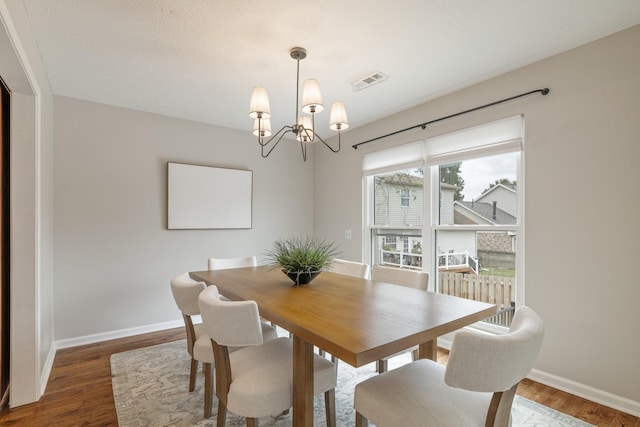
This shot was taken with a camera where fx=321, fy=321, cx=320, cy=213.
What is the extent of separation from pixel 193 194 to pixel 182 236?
0.51 m

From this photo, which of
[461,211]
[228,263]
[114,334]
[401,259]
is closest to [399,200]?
[401,259]

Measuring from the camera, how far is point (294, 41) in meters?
2.18

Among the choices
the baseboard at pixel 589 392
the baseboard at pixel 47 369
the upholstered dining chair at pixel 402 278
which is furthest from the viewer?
the baseboard at pixel 47 369

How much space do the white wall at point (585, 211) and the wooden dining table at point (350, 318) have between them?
46.8 inches

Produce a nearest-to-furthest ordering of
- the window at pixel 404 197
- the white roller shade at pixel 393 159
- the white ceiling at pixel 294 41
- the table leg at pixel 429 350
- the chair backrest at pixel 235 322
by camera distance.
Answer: the chair backrest at pixel 235 322 < the table leg at pixel 429 350 < the white ceiling at pixel 294 41 < the white roller shade at pixel 393 159 < the window at pixel 404 197

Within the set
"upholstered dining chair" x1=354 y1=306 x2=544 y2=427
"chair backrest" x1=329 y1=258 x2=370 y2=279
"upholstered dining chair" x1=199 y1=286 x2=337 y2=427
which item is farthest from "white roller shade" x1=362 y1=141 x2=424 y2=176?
"upholstered dining chair" x1=199 y1=286 x2=337 y2=427

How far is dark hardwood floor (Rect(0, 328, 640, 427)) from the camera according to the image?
1940 millimetres

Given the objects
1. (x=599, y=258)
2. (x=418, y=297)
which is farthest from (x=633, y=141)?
(x=418, y=297)

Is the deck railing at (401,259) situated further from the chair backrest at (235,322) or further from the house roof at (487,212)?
the chair backrest at (235,322)

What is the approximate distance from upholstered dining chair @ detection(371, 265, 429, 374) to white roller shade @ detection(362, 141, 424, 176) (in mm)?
1422

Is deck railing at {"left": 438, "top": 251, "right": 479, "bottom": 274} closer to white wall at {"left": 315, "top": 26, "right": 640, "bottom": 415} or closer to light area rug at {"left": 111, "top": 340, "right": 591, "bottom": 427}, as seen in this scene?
white wall at {"left": 315, "top": 26, "right": 640, "bottom": 415}

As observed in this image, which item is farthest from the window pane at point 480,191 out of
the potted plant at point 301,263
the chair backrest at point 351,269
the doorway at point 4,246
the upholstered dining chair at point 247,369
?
the doorway at point 4,246

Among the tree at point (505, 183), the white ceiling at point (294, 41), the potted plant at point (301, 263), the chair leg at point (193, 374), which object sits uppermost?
the white ceiling at point (294, 41)

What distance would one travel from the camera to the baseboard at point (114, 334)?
3.11 metres
